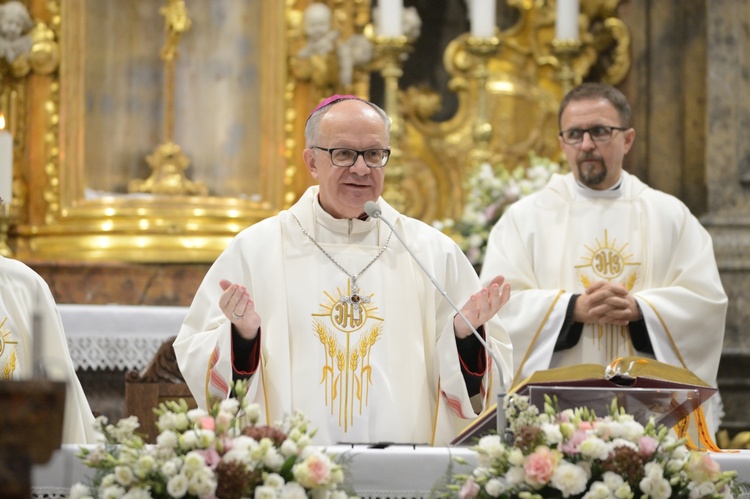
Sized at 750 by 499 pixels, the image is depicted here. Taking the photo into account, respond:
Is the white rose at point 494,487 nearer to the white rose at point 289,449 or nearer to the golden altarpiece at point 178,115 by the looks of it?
the white rose at point 289,449

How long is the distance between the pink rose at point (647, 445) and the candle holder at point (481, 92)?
15.0ft

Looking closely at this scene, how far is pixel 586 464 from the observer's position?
3.33 meters

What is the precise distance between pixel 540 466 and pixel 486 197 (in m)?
4.19

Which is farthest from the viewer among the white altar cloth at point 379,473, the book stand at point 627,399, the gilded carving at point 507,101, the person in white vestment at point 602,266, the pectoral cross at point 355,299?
the gilded carving at point 507,101

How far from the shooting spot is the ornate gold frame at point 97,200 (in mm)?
7730

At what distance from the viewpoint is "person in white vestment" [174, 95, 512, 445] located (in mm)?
4559

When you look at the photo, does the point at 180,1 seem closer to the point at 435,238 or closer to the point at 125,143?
the point at 125,143

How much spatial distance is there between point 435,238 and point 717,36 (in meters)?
3.56

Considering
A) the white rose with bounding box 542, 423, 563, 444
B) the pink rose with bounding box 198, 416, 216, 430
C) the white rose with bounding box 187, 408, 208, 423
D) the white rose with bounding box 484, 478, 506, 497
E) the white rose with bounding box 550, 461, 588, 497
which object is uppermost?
the white rose with bounding box 187, 408, 208, 423

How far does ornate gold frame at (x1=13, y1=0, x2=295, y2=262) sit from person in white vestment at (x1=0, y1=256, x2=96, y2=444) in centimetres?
275

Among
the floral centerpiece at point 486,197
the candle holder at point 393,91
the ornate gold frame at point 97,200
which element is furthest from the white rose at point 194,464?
the candle holder at point 393,91

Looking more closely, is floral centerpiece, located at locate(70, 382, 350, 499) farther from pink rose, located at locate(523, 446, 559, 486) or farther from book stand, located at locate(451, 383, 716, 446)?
book stand, located at locate(451, 383, 716, 446)

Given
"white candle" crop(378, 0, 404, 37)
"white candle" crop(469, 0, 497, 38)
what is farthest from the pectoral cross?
"white candle" crop(469, 0, 497, 38)

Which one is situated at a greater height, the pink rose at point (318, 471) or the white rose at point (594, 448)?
the white rose at point (594, 448)
